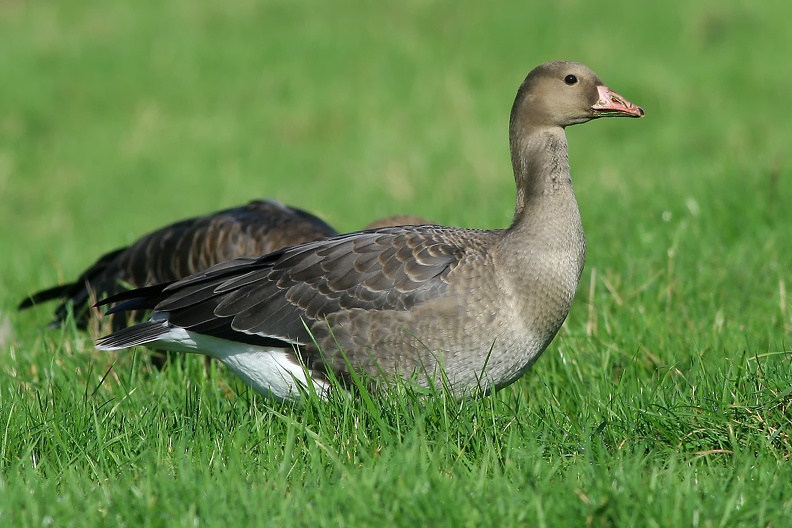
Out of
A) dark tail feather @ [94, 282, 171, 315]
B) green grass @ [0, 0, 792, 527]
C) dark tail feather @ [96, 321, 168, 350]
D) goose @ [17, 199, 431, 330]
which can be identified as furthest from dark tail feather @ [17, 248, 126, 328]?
dark tail feather @ [96, 321, 168, 350]

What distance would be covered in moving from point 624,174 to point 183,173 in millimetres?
5307

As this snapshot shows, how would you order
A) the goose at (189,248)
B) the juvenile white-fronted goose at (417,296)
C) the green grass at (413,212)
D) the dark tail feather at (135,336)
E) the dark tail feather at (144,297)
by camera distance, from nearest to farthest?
the green grass at (413,212) → the juvenile white-fronted goose at (417,296) → the dark tail feather at (135,336) → the dark tail feather at (144,297) → the goose at (189,248)

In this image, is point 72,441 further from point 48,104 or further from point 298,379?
point 48,104

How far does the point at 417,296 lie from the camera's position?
4684 mm

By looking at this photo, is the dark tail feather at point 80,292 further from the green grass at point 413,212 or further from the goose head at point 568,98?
the goose head at point 568,98

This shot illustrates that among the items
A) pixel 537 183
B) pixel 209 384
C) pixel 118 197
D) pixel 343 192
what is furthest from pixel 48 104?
pixel 537 183

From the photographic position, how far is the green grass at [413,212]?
346cm

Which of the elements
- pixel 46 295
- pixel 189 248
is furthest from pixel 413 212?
pixel 46 295

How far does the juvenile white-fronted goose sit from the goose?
4.17 ft

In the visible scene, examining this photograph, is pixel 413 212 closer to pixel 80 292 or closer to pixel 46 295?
pixel 80 292

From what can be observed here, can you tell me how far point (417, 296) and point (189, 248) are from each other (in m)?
2.45

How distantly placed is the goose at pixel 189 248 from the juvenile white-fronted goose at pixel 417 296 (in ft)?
4.17

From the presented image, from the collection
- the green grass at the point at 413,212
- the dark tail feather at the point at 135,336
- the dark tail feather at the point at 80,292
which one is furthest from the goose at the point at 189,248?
the dark tail feather at the point at 135,336

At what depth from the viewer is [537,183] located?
4.92 metres
